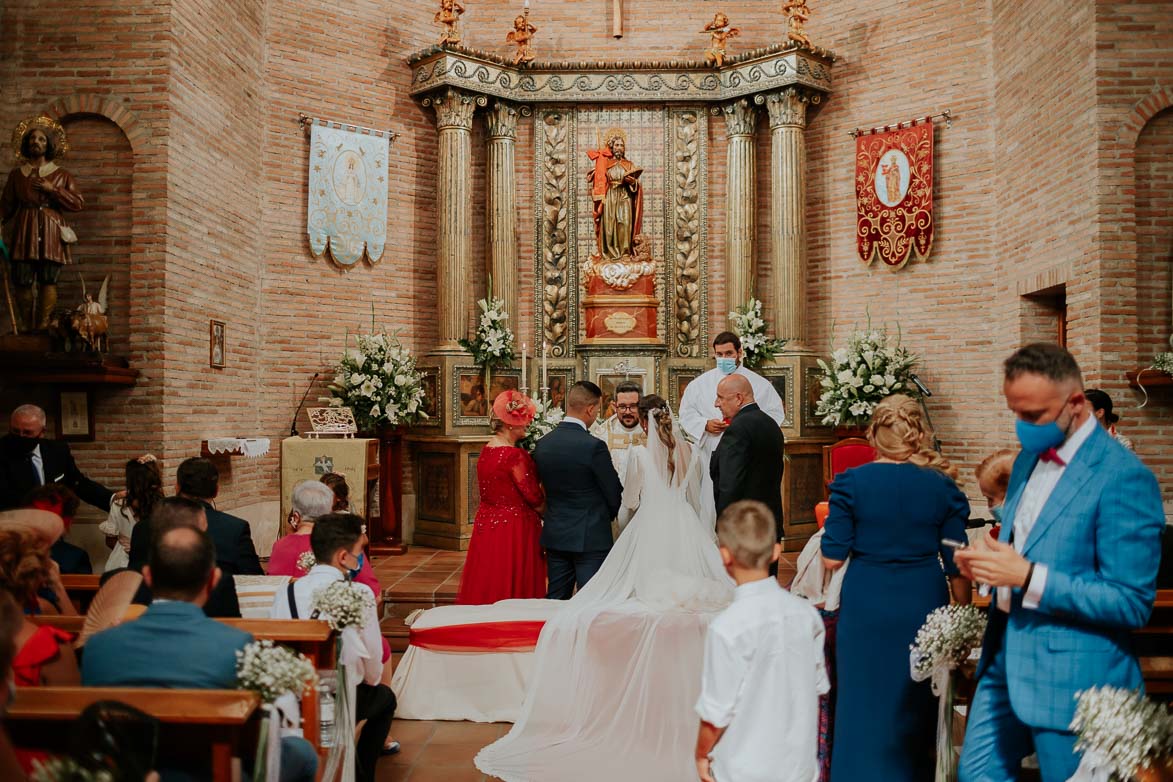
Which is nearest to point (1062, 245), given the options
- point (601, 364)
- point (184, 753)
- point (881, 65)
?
point (881, 65)

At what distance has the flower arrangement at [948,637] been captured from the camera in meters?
3.30

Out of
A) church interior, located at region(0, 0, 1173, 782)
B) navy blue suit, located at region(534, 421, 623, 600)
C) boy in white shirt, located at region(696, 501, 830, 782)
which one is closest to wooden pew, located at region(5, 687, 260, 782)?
boy in white shirt, located at region(696, 501, 830, 782)

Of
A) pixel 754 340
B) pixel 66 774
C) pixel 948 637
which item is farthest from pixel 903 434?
pixel 754 340

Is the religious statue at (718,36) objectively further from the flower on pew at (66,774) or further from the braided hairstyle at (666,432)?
the flower on pew at (66,774)

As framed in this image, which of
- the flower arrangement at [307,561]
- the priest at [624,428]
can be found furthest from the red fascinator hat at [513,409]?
the flower arrangement at [307,561]

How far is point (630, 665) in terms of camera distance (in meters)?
4.89

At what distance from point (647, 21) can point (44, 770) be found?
11766 mm

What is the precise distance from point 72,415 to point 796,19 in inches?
342

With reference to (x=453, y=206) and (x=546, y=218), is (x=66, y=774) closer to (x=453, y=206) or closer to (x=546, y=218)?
(x=453, y=206)

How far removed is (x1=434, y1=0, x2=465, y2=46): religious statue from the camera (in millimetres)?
11375

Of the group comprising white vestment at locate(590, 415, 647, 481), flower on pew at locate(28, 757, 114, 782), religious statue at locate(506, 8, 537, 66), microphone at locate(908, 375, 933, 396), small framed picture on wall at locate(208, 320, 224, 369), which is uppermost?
religious statue at locate(506, 8, 537, 66)

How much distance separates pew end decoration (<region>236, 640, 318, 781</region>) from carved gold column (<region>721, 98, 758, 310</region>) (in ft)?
31.2

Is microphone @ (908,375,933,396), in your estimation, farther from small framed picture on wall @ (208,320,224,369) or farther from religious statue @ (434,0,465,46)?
small framed picture on wall @ (208,320,224,369)

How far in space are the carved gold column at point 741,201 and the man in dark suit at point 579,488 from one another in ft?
20.2
